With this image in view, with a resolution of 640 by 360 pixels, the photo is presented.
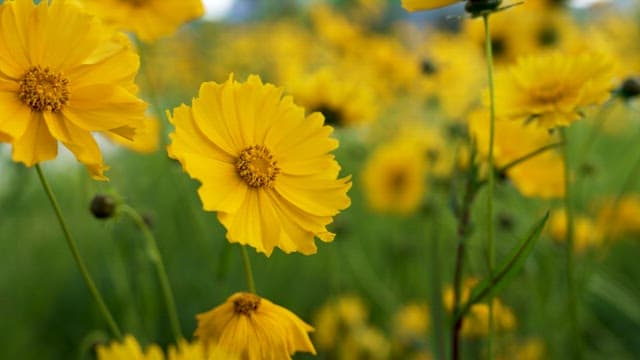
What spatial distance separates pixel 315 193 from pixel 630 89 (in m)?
0.57

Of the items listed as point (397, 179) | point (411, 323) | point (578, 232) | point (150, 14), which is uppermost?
point (150, 14)

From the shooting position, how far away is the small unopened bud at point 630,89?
109 cm

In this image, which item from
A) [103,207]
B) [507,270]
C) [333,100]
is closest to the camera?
[507,270]

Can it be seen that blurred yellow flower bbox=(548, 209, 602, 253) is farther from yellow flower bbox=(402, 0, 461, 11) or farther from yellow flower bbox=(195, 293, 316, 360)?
yellow flower bbox=(195, 293, 316, 360)

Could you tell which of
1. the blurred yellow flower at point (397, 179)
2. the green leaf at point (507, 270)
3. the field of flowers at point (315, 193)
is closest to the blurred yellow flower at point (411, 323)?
the field of flowers at point (315, 193)

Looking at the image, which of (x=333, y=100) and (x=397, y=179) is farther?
(x=397, y=179)

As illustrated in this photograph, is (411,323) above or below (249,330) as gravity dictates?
below

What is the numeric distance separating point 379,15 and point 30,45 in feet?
9.55

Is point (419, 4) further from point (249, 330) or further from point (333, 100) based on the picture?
point (333, 100)

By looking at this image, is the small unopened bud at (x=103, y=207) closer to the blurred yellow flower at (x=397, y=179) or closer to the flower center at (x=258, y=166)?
the flower center at (x=258, y=166)

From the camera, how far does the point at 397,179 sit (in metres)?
2.05

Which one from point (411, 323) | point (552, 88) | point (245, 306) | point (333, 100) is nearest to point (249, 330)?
point (245, 306)

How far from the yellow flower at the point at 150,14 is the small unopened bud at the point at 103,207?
0.36 m

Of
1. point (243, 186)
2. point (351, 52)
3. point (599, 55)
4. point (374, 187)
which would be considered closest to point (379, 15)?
point (351, 52)
